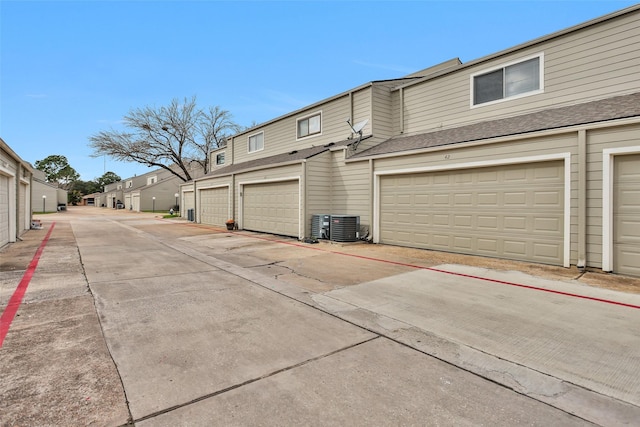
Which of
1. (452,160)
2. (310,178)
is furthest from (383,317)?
(310,178)

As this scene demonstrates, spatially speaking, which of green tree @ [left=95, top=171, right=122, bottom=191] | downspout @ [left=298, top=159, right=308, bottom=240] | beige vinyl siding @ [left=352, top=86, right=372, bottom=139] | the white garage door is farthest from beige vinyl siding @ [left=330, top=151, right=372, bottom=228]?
green tree @ [left=95, top=171, right=122, bottom=191]

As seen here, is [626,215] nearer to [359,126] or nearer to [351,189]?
[351,189]

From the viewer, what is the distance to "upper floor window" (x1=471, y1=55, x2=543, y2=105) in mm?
9578

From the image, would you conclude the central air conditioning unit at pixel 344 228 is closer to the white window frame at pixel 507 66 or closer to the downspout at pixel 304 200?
the downspout at pixel 304 200

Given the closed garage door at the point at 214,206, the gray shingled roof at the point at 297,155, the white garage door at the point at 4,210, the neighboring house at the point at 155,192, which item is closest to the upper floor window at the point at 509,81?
the gray shingled roof at the point at 297,155

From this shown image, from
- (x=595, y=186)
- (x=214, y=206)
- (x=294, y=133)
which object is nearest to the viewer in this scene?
(x=595, y=186)

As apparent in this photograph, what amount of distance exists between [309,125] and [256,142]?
573 cm

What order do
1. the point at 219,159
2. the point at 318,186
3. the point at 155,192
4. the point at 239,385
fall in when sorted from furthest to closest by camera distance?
the point at 155,192
the point at 219,159
the point at 318,186
the point at 239,385

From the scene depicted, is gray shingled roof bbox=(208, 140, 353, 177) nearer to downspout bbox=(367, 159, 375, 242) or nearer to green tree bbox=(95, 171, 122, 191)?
downspout bbox=(367, 159, 375, 242)

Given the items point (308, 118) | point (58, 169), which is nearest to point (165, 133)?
point (308, 118)

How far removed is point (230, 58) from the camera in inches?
814

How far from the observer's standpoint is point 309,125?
15.9 m

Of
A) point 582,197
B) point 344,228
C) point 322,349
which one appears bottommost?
point 322,349

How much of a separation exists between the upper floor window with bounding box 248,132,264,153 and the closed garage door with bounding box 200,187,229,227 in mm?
3480
